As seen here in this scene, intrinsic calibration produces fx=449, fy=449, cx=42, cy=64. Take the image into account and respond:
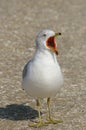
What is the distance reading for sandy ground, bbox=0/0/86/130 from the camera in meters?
8.29

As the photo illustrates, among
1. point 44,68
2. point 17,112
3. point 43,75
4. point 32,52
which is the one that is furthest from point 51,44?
point 32,52

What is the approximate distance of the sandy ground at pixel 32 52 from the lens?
8.29 m

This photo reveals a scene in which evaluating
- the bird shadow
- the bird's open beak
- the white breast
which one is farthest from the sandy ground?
the bird's open beak

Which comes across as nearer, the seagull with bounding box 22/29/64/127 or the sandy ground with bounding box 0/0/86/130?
the seagull with bounding box 22/29/64/127

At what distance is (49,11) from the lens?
653 inches

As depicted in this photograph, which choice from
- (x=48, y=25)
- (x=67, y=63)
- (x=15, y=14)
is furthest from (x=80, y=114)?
(x=15, y=14)

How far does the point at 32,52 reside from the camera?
40.7ft

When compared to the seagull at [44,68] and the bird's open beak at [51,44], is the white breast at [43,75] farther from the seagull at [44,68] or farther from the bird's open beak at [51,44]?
the bird's open beak at [51,44]

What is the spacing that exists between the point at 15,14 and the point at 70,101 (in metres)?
7.57

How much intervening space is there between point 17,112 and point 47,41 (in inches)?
74.0

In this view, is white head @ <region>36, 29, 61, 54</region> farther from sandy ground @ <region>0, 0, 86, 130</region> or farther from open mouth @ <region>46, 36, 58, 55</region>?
sandy ground @ <region>0, 0, 86, 130</region>

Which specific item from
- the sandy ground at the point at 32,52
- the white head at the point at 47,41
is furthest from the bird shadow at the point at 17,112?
the white head at the point at 47,41

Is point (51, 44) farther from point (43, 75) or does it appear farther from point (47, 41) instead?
point (43, 75)

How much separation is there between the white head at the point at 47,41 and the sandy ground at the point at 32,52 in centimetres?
145
